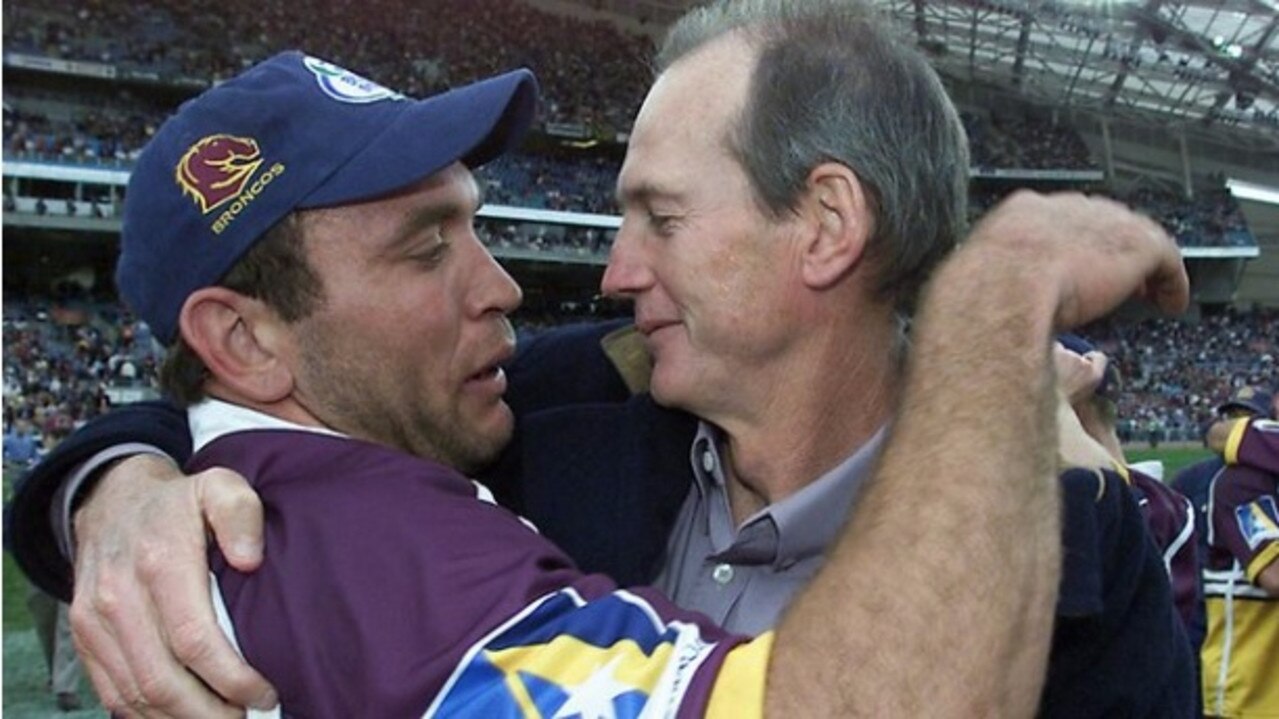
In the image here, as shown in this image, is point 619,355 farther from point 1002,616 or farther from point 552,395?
point 1002,616

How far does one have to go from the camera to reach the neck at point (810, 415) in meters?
1.90

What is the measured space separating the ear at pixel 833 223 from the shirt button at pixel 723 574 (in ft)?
1.28

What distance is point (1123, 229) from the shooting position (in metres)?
1.47

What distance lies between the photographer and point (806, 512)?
5.66 ft

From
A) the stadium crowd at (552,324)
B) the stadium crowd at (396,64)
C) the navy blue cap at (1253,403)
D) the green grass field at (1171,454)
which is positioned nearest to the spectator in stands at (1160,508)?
the navy blue cap at (1253,403)

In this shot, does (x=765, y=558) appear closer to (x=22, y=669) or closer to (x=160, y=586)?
(x=160, y=586)

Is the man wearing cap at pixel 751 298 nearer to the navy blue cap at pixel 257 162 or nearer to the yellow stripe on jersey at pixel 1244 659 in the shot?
the navy blue cap at pixel 257 162

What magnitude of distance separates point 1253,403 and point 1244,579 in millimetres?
818

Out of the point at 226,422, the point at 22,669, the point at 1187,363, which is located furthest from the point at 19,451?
the point at 1187,363

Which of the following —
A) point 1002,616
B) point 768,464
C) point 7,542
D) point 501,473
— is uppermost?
point 1002,616

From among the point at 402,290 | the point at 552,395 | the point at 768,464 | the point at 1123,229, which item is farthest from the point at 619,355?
the point at 1123,229

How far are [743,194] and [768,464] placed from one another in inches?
14.4

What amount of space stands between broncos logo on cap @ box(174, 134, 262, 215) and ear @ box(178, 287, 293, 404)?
0.11m

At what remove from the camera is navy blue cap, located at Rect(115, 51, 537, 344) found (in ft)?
5.04
